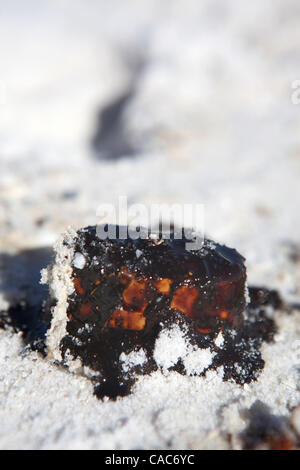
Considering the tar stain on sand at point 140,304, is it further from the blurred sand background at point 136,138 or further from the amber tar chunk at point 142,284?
the blurred sand background at point 136,138

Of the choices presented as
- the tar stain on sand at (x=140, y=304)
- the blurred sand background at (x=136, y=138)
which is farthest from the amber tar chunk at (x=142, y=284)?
the blurred sand background at (x=136, y=138)

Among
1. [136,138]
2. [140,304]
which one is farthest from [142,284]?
[136,138]

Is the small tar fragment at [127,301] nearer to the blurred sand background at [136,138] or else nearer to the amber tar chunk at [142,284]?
the amber tar chunk at [142,284]

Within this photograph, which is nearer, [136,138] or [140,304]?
[140,304]

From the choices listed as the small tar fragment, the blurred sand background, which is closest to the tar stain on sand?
the small tar fragment

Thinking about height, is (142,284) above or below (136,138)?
below

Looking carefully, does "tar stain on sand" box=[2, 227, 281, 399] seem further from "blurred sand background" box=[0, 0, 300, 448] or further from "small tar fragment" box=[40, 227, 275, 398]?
"blurred sand background" box=[0, 0, 300, 448]

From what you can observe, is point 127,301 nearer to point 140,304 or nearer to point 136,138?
point 140,304

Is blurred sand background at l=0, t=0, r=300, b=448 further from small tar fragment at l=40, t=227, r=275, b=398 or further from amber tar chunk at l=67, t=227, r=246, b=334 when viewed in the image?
amber tar chunk at l=67, t=227, r=246, b=334

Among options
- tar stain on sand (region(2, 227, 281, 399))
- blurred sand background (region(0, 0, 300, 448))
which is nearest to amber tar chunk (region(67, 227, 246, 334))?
tar stain on sand (region(2, 227, 281, 399))
